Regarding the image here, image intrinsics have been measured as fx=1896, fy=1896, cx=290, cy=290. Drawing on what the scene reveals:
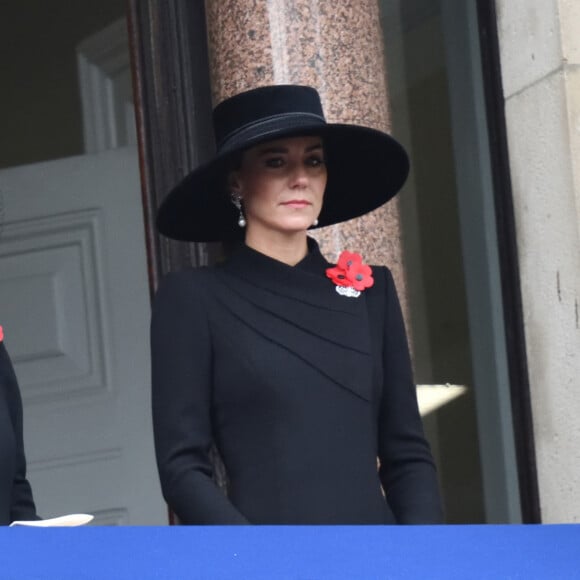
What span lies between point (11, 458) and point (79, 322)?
7.85 ft

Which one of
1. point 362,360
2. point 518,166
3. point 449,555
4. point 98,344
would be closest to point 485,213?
point 518,166

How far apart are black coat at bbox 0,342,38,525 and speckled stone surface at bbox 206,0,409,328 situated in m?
1.11

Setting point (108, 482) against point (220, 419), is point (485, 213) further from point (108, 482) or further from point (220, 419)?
point (220, 419)

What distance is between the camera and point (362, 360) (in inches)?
138

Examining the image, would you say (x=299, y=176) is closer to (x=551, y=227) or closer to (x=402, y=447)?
(x=402, y=447)

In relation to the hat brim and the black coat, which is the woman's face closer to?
the hat brim

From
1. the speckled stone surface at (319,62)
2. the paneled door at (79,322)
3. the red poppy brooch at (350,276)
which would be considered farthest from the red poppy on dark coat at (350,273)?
the paneled door at (79,322)

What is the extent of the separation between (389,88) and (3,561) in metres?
2.96

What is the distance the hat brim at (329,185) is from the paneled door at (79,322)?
6.84ft

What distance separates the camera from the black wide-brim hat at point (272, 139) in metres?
3.54

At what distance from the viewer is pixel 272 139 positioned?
11.4 ft

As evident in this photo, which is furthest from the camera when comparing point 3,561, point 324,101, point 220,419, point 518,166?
point 518,166

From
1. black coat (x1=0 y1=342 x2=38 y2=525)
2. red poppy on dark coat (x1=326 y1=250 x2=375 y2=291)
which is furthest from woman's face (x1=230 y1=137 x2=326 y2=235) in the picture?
black coat (x1=0 y1=342 x2=38 y2=525)

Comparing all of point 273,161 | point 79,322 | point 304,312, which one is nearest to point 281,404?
point 304,312
